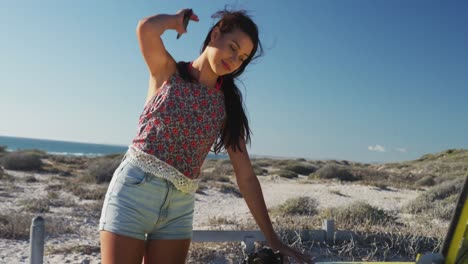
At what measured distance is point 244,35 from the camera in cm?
204

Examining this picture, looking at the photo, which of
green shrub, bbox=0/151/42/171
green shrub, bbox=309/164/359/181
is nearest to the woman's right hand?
green shrub, bbox=0/151/42/171

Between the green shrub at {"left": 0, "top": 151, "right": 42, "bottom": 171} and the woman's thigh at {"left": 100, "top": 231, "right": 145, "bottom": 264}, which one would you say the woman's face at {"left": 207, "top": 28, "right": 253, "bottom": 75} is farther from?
the green shrub at {"left": 0, "top": 151, "right": 42, "bottom": 171}

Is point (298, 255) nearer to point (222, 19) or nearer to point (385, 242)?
point (222, 19)

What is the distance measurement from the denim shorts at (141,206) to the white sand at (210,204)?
177 inches

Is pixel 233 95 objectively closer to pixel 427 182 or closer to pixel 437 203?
pixel 437 203

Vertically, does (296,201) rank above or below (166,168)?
below

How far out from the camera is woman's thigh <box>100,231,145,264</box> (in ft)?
5.95

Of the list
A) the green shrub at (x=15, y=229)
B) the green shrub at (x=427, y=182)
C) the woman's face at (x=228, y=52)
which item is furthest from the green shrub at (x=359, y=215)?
the green shrub at (x=427, y=182)

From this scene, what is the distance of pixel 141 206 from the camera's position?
1.85m

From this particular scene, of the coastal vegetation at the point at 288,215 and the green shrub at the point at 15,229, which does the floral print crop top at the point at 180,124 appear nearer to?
the coastal vegetation at the point at 288,215

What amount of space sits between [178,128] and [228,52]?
0.41m

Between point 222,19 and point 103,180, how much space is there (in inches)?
637

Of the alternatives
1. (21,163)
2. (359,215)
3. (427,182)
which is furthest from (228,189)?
(427,182)

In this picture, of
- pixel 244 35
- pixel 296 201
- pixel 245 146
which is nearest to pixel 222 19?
pixel 244 35
